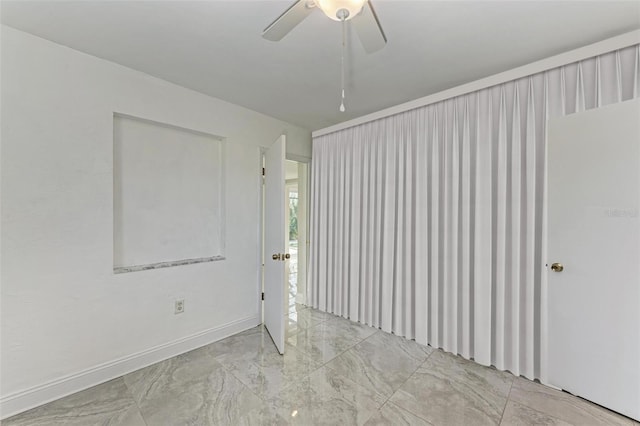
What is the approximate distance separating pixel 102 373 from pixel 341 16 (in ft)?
9.07

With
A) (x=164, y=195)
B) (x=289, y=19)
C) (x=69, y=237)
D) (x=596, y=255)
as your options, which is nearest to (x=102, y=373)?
(x=69, y=237)

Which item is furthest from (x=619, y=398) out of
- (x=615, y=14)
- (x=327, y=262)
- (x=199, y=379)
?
(x=199, y=379)

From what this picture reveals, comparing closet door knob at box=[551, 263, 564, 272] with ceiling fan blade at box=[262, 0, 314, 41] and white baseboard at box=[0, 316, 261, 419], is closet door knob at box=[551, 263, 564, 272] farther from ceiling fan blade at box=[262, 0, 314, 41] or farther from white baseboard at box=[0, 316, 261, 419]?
white baseboard at box=[0, 316, 261, 419]

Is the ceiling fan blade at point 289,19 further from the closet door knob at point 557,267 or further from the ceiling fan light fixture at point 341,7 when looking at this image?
the closet door knob at point 557,267

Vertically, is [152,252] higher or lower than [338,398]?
higher

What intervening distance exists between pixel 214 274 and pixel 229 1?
2204 millimetres

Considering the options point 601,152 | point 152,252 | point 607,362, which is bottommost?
point 607,362

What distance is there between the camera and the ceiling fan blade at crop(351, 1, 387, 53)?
44.0 inches

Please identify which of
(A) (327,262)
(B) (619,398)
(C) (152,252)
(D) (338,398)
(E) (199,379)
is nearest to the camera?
(B) (619,398)

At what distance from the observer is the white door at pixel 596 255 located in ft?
5.35

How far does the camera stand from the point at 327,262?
3.44 m

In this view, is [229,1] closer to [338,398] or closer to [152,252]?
[152,252]

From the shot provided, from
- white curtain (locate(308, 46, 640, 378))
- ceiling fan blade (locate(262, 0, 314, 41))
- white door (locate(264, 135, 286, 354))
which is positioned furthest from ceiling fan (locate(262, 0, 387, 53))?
white curtain (locate(308, 46, 640, 378))

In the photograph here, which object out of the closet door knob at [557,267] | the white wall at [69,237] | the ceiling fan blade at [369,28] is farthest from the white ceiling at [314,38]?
the closet door knob at [557,267]
